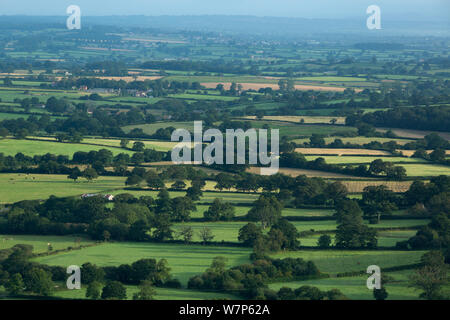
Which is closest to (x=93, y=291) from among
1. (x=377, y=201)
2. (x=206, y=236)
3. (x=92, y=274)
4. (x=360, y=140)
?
(x=92, y=274)

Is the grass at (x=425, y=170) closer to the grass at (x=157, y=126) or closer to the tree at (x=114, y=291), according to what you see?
the tree at (x=114, y=291)

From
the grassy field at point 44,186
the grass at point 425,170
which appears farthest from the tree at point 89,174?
the grass at point 425,170

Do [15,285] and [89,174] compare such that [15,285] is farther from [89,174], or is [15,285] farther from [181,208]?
[89,174]
